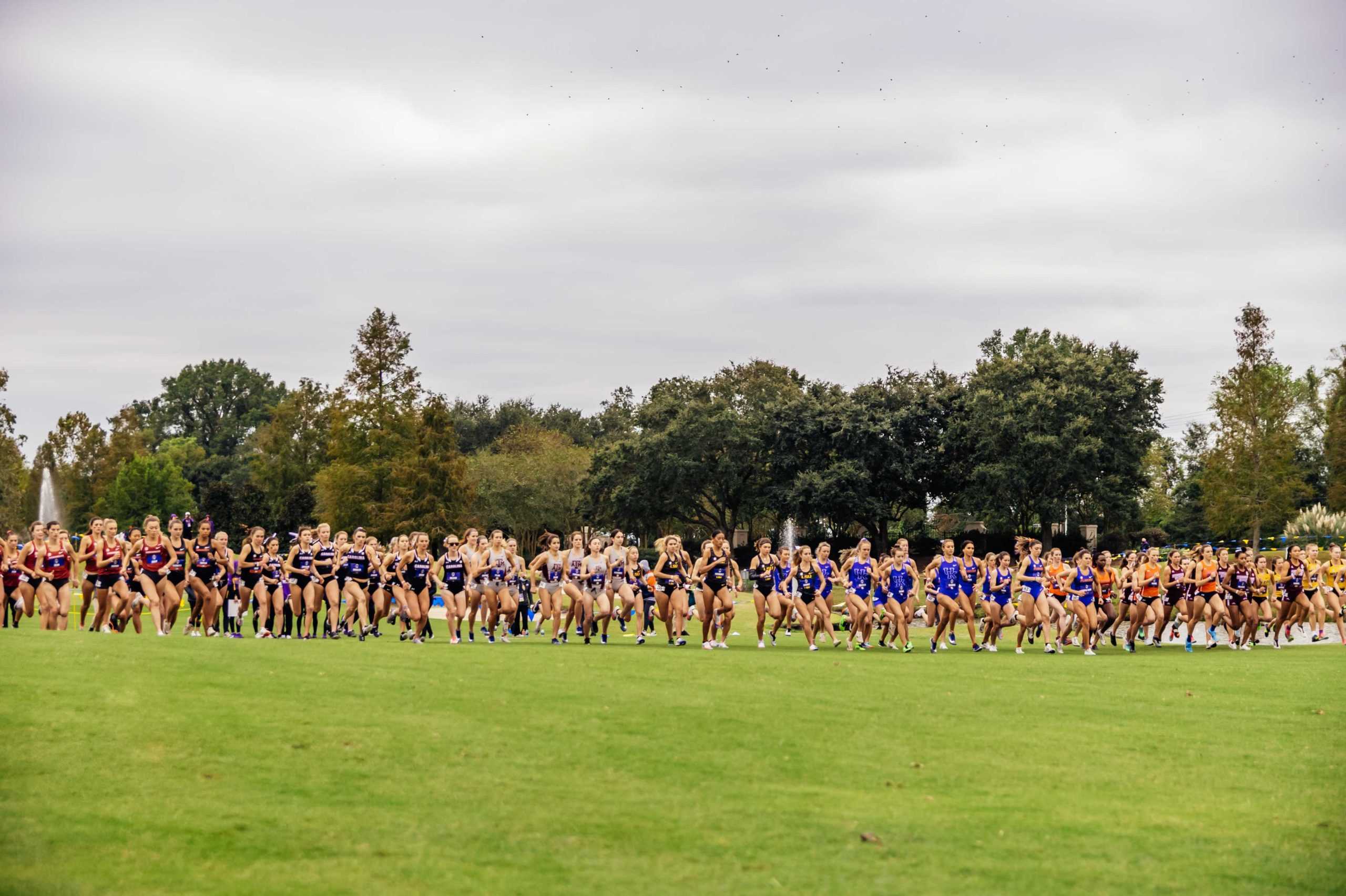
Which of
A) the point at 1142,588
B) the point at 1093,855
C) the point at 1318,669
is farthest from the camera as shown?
the point at 1142,588

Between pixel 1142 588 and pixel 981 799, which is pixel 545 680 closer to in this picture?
pixel 981 799

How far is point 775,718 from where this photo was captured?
42.9 feet

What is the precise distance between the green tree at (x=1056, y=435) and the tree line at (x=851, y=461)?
106mm

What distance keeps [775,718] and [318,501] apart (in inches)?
2825

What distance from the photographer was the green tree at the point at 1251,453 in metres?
61.5

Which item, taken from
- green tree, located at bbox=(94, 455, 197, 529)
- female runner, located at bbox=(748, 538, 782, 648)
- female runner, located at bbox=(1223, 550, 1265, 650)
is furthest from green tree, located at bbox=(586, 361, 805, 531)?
female runner, located at bbox=(748, 538, 782, 648)

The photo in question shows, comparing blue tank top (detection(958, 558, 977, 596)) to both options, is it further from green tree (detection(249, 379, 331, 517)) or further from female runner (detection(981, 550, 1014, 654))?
green tree (detection(249, 379, 331, 517))

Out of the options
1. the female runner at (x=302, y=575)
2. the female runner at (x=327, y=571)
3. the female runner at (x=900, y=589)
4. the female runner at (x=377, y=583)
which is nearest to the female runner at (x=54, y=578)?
the female runner at (x=302, y=575)

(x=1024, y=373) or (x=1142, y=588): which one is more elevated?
(x=1024, y=373)

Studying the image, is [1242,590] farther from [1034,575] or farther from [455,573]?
[455,573]

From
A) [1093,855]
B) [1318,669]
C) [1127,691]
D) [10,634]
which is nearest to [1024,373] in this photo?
[1318,669]

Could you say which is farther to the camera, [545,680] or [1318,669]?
[1318,669]

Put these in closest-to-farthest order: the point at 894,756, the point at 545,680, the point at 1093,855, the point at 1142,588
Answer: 1. the point at 1093,855
2. the point at 894,756
3. the point at 545,680
4. the point at 1142,588

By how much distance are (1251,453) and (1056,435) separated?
9.56 metres
